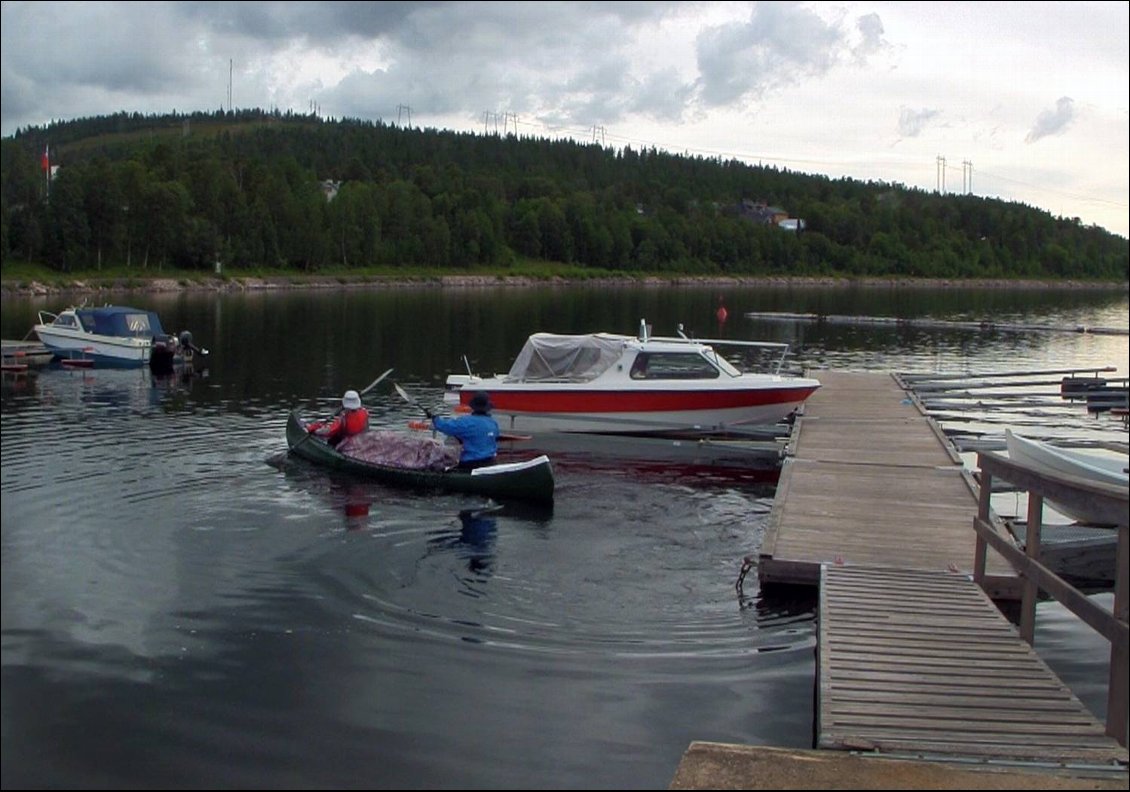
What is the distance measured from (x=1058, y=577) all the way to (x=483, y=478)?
10799 mm

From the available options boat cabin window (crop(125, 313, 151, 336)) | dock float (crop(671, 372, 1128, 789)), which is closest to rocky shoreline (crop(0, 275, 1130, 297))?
boat cabin window (crop(125, 313, 151, 336))

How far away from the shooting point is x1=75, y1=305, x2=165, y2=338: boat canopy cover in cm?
4244

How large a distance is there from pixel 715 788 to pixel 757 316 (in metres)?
72.6

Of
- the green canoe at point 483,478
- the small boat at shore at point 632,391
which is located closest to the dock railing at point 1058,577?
the green canoe at point 483,478

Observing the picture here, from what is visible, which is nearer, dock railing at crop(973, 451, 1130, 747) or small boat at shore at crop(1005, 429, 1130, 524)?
dock railing at crop(973, 451, 1130, 747)

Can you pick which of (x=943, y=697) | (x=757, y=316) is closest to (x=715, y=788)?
(x=943, y=697)

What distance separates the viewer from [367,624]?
12.9 m

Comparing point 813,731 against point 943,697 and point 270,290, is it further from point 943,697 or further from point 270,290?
point 270,290

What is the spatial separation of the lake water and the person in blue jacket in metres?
1.13

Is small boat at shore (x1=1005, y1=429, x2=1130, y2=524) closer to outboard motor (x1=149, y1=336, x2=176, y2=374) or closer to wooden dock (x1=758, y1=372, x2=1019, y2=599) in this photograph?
wooden dock (x1=758, y1=372, x2=1019, y2=599)

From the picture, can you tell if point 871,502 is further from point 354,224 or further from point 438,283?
point 354,224

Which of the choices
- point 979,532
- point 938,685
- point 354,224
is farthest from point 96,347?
point 354,224

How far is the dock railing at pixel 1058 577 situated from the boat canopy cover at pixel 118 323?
3667 cm

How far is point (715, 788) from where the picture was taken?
741 cm
